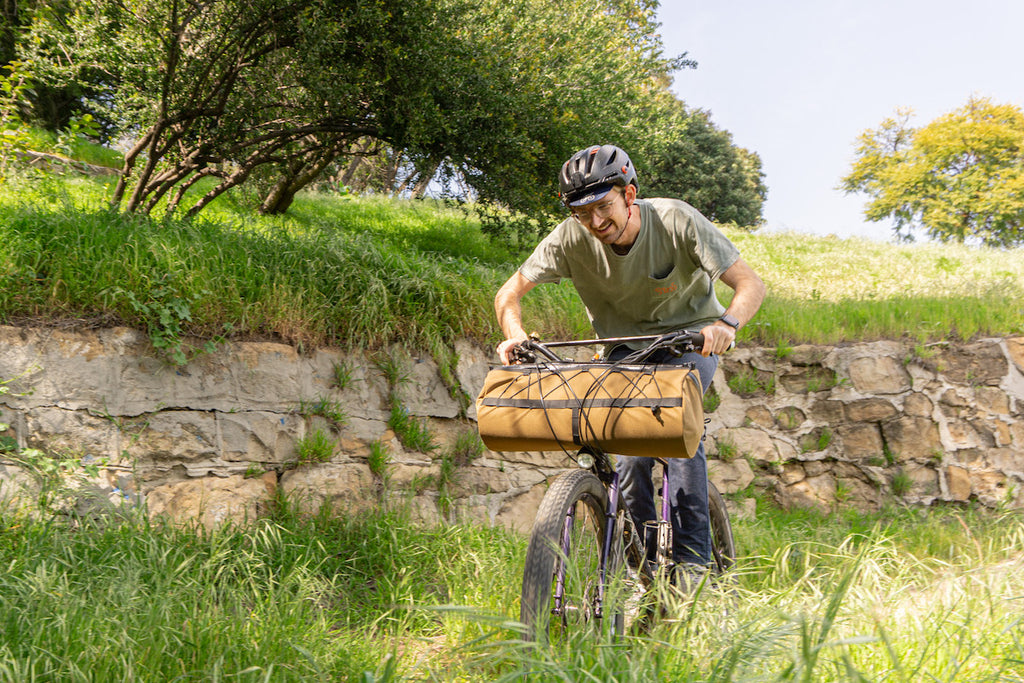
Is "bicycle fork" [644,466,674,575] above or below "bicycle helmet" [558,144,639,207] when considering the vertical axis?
below

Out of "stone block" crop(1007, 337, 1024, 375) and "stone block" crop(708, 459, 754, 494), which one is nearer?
"stone block" crop(708, 459, 754, 494)

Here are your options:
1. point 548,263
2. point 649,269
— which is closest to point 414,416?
point 548,263

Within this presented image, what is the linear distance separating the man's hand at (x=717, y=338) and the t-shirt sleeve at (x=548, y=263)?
3.20 feet

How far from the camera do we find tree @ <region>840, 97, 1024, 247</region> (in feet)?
105

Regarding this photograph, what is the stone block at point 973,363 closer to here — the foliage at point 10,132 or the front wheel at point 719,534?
the front wheel at point 719,534

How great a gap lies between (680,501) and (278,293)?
3.16 metres

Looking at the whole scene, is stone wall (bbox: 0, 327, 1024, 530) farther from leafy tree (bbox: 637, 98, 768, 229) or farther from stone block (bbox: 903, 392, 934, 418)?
leafy tree (bbox: 637, 98, 768, 229)

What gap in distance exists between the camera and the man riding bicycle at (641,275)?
291 cm

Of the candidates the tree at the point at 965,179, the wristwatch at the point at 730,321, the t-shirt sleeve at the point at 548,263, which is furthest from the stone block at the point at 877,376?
the tree at the point at 965,179

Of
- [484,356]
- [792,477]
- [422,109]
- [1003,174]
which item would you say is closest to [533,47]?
[422,109]

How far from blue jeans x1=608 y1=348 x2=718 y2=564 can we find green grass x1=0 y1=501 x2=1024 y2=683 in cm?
31

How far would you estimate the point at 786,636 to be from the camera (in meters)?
2.05

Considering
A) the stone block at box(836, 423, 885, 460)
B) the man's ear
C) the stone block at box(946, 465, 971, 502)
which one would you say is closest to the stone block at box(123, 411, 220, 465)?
the man's ear

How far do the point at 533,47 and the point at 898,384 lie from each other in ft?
22.5
